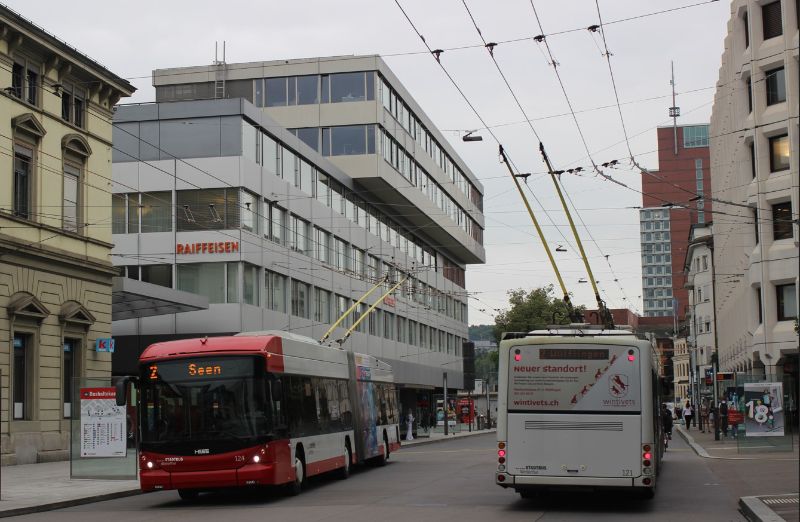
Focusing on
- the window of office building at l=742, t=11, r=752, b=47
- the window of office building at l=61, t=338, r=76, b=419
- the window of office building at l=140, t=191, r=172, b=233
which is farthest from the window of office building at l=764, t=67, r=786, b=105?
the window of office building at l=61, t=338, r=76, b=419

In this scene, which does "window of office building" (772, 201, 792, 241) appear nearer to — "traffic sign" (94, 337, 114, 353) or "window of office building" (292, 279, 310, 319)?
"window of office building" (292, 279, 310, 319)

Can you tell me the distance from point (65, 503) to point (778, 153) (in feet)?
109

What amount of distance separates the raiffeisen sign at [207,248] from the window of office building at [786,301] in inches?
871

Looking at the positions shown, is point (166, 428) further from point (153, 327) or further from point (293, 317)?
point (293, 317)

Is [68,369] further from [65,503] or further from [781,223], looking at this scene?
[781,223]

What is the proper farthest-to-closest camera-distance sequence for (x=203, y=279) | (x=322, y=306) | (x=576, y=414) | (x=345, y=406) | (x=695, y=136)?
(x=695, y=136) < (x=322, y=306) < (x=203, y=279) < (x=345, y=406) < (x=576, y=414)

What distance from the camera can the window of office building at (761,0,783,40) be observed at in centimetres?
4397

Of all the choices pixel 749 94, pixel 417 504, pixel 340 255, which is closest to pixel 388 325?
pixel 340 255

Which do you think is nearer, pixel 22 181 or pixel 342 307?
pixel 22 181

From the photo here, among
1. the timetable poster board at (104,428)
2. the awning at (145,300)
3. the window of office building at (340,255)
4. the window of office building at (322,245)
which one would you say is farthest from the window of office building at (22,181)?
the window of office building at (340,255)

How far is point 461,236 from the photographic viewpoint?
8431 cm

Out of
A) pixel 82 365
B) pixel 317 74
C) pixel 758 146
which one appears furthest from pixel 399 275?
pixel 82 365

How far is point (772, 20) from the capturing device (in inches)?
1743

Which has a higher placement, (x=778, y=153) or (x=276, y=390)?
(x=778, y=153)
